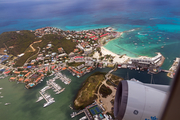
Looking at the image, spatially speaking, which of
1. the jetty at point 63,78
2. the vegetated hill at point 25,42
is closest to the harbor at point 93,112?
the jetty at point 63,78

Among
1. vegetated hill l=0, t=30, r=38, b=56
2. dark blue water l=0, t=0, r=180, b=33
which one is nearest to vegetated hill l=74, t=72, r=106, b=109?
vegetated hill l=0, t=30, r=38, b=56

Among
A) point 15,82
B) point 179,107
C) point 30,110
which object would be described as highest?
point 179,107

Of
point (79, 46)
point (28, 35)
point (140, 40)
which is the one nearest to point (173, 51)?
point (140, 40)

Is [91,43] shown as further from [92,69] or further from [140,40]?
[140,40]

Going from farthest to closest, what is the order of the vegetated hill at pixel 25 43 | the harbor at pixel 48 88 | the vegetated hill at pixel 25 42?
1. the vegetated hill at pixel 25 42
2. the vegetated hill at pixel 25 43
3. the harbor at pixel 48 88

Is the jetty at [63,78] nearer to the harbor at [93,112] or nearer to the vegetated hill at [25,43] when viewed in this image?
the harbor at [93,112]

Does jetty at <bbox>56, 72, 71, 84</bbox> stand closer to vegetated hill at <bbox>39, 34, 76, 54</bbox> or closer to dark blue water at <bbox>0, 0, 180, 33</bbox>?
vegetated hill at <bbox>39, 34, 76, 54</bbox>
